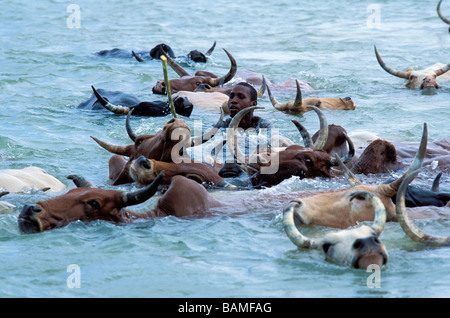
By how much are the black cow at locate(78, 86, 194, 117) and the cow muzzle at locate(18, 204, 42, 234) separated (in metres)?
5.01

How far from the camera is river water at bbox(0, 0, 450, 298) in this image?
16.0ft

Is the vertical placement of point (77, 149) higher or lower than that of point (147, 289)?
lower

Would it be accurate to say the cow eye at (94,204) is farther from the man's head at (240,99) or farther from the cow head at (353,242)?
the man's head at (240,99)

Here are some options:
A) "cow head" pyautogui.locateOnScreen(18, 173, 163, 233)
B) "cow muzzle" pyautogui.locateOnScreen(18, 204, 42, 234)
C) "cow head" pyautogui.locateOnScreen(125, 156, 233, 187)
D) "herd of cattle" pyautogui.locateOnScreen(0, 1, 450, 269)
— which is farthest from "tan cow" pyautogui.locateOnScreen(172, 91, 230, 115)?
"cow muzzle" pyautogui.locateOnScreen(18, 204, 42, 234)

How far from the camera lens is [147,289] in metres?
4.77

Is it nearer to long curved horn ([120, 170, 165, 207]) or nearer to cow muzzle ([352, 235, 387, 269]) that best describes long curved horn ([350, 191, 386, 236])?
cow muzzle ([352, 235, 387, 269])

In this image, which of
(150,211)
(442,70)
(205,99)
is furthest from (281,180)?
(442,70)

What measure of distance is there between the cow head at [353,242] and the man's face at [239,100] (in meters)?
5.05

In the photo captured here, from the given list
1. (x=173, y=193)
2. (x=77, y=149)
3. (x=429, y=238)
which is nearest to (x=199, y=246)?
(x=173, y=193)

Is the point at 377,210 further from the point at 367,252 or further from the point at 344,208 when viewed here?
the point at 344,208

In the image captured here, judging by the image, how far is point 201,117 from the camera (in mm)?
11352

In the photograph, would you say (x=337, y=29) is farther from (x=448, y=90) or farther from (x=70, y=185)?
(x=70, y=185)

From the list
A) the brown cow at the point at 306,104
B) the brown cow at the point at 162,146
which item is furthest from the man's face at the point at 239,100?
the brown cow at the point at 162,146
